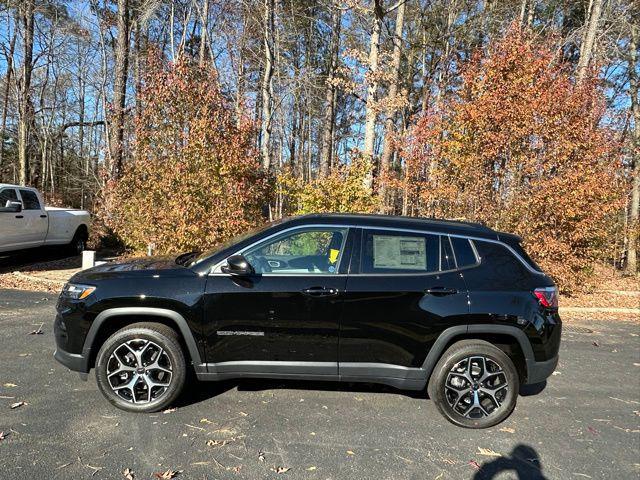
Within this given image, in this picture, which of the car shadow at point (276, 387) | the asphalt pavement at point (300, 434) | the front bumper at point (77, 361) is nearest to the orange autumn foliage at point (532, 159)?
the asphalt pavement at point (300, 434)

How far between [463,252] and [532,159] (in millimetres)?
6259

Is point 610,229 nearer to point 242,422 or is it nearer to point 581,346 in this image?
point 581,346

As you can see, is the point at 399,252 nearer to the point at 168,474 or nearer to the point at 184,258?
the point at 184,258

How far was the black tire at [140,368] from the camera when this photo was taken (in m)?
3.71

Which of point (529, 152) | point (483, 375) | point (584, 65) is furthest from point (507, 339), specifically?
point (584, 65)

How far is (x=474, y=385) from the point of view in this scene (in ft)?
12.6

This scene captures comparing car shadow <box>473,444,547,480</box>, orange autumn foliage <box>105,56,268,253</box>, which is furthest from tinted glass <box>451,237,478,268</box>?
orange autumn foliage <box>105,56,268,253</box>

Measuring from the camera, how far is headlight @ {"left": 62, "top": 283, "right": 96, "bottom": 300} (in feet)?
12.3

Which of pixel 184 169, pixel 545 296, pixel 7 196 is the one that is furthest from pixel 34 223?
pixel 545 296

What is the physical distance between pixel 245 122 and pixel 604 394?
7.49 meters

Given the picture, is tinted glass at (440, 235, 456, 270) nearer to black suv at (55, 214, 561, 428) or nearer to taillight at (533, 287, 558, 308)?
black suv at (55, 214, 561, 428)

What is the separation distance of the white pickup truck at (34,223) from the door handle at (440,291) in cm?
930

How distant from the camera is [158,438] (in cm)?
338

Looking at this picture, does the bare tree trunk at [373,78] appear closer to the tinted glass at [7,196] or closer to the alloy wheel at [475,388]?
the tinted glass at [7,196]
